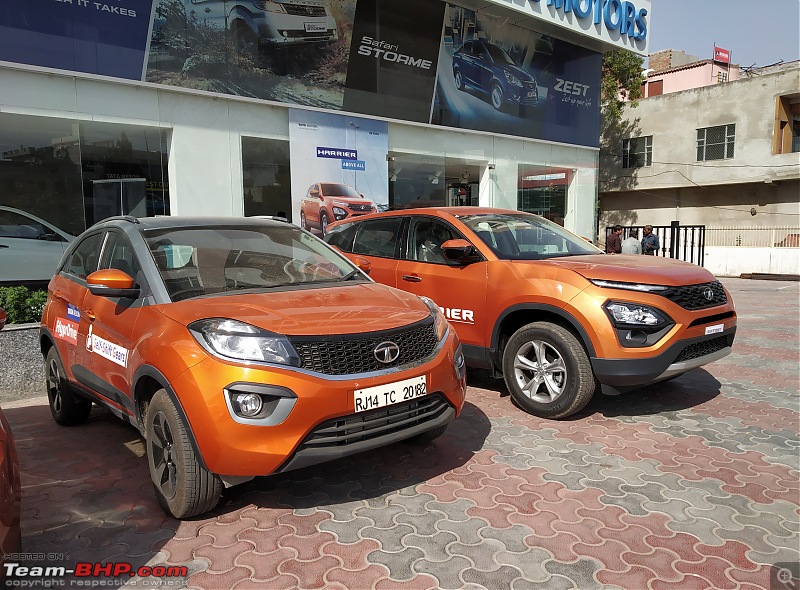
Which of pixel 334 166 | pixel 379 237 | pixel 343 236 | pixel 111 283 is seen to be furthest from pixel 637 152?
pixel 111 283

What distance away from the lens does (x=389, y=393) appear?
303cm

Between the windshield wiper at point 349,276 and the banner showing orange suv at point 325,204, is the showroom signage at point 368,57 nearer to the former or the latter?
the banner showing orange suv at point 325,204

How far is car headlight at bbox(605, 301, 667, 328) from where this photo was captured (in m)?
4.21

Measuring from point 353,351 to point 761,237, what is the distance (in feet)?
78.0

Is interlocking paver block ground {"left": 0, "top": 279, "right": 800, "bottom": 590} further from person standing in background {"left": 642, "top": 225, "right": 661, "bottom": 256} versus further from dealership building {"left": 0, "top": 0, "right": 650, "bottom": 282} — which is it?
person standing in background {"left": 642, "top": 225, "right": 661, "bottom": 256}

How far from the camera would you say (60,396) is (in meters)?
4.64

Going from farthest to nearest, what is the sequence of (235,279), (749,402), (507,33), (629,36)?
(629,36), (507,33), (749,402), (235,279)

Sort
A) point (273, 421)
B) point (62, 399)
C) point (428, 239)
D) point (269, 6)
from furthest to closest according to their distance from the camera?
point (269, 6)
point (428, 239)
point (62, 399)
point (273, 421)

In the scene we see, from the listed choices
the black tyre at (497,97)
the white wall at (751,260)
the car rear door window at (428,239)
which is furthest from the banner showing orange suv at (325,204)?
the white wall at (751,260)

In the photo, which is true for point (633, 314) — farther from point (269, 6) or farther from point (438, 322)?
point (269, 6)

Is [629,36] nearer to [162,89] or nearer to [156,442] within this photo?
[162,89]

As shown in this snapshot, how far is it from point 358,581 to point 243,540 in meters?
0.72

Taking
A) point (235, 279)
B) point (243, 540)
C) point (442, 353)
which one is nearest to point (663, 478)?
point (442, 353)

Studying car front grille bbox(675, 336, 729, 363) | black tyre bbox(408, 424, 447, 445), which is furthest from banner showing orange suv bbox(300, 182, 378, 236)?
black tyre bbox(408, 424, 447, 445)
